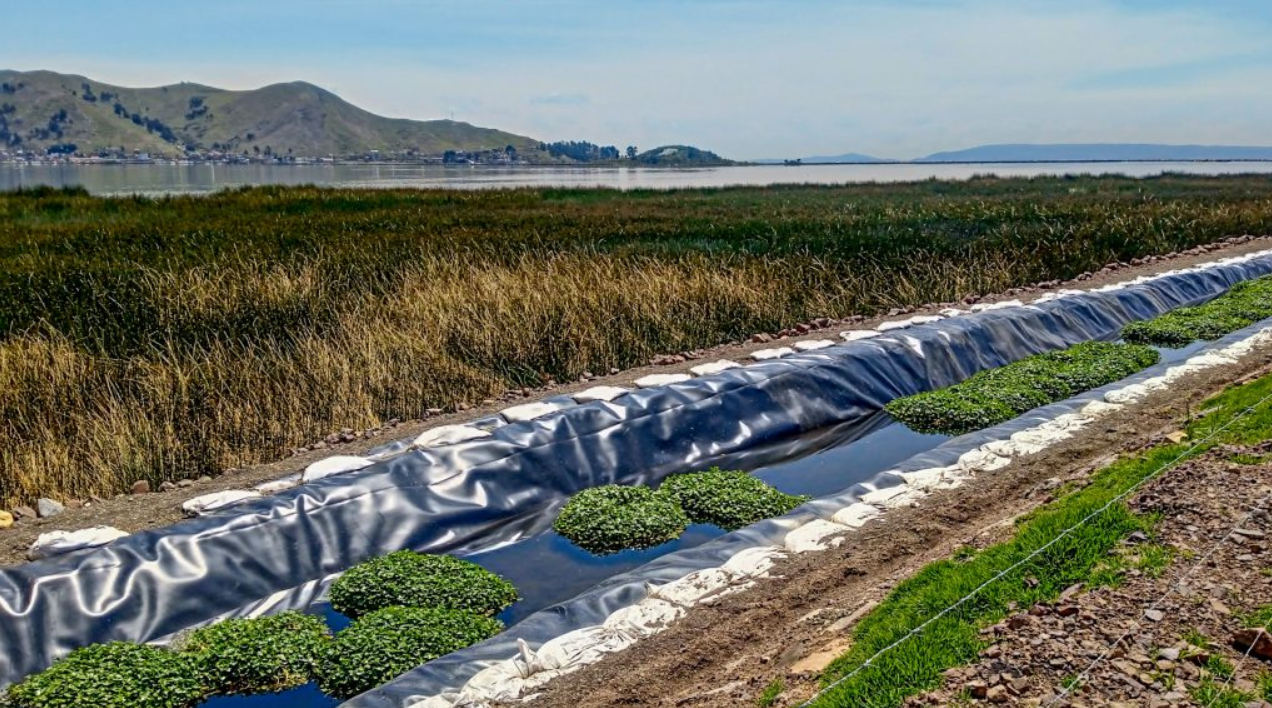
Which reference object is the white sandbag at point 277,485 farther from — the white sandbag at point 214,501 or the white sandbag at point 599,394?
the white sandbag at point 599,394

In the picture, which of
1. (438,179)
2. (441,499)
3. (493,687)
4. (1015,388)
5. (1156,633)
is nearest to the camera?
(1156,633)

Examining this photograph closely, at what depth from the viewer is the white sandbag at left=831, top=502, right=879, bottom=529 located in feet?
20.4

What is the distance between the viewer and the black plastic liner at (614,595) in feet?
14.8

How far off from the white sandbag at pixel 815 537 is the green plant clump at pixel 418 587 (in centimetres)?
176

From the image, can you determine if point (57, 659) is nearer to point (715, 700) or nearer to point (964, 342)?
point (715, 700)

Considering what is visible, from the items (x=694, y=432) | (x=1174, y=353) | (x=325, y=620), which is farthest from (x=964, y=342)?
(x=325, y=620)

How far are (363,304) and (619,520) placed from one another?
7.05 metres

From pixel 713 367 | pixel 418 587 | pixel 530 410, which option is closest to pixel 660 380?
pixel 713 367

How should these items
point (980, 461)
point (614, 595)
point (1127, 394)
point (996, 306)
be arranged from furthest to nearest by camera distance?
point (996, 306) → point (1127, 394) → point (980, 461) → point (614, 595)

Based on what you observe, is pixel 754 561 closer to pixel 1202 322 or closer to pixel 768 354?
pixel 768 354

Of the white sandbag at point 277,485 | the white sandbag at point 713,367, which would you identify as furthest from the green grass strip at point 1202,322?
the white sandbag at point 277,485

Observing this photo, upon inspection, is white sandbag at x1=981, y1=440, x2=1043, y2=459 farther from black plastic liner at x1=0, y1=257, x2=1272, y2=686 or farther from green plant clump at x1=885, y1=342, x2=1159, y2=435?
black plastic liner at x1=0, y1=257, x2=1272, y2=686

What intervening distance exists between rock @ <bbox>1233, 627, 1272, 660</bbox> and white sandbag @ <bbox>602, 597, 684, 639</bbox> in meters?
2.51

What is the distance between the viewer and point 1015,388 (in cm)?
962
